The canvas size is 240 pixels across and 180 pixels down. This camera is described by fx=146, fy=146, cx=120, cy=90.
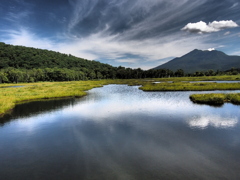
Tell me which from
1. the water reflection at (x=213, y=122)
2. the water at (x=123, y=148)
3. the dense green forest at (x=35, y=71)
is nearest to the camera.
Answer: the water at (x=123, y=148)

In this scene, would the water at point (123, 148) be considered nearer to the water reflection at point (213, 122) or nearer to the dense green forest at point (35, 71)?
the water reflection at point (213, 122)

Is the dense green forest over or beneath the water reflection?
over

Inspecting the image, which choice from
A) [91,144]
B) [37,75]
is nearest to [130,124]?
[91,144]

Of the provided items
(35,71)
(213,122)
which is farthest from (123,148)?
(35,71)

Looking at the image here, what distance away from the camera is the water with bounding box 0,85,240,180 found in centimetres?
955

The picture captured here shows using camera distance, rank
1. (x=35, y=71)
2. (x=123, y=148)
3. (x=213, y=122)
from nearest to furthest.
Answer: (x=123, y=148) → (x=213, y=122) → (x=35, y=71)

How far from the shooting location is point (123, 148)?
41.5ft

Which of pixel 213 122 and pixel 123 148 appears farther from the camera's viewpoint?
pixel 213 122

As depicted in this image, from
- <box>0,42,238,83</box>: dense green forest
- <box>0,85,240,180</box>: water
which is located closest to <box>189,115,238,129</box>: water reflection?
<box>0,85,240,180</box>: water

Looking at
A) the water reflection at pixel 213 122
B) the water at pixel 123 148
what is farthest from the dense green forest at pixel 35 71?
the water reflection at pixel 213 122

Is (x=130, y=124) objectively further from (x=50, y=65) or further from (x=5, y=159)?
(x=50, y=65)

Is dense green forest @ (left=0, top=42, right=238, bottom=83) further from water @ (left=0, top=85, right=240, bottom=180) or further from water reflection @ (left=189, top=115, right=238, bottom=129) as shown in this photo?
water reflection @ (left=189, top=115, right=238, bottom=129)

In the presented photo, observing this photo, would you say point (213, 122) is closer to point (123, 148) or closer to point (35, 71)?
point (123, 148)

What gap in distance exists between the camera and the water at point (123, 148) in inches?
376
